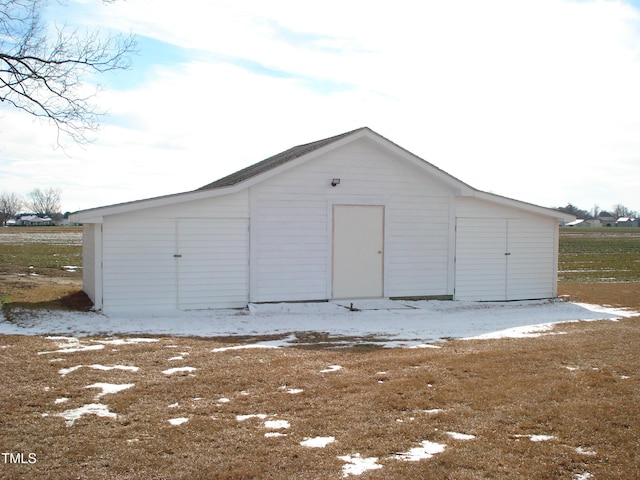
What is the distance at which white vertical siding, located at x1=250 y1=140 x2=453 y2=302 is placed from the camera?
552 inches

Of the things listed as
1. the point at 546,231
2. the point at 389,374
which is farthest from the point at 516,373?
the point at 546,231

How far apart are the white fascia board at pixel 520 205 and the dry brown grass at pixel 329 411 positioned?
22.4ft

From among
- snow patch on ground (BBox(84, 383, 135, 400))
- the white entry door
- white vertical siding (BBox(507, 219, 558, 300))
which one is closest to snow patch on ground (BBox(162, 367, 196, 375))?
snow patch on ground (BBox(84, 383, 135, 400))

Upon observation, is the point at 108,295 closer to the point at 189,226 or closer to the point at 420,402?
the point at 189,226

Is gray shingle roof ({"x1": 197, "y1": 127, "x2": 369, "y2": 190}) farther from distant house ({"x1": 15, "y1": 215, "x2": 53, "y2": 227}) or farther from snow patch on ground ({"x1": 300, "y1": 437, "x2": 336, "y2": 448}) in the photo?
distant house ({"x1": 15, "y1": 215, "x2": 53, "y2": 227})

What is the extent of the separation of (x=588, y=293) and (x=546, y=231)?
8.71 ft

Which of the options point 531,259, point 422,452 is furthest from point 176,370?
point 531,259

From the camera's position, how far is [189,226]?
13.5m

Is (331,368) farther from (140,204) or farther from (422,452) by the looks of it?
(140,204)

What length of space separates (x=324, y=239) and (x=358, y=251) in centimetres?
91

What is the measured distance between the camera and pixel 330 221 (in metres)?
14.4

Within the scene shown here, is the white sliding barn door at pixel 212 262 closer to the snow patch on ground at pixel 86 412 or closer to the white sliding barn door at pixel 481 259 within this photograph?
the white sliding barn door at pixel 481 259

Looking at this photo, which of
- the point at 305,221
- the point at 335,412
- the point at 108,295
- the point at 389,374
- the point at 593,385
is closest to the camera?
the point at 335,412

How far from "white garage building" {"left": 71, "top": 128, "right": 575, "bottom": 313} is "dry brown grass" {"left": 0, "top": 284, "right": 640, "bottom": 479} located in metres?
4.27
